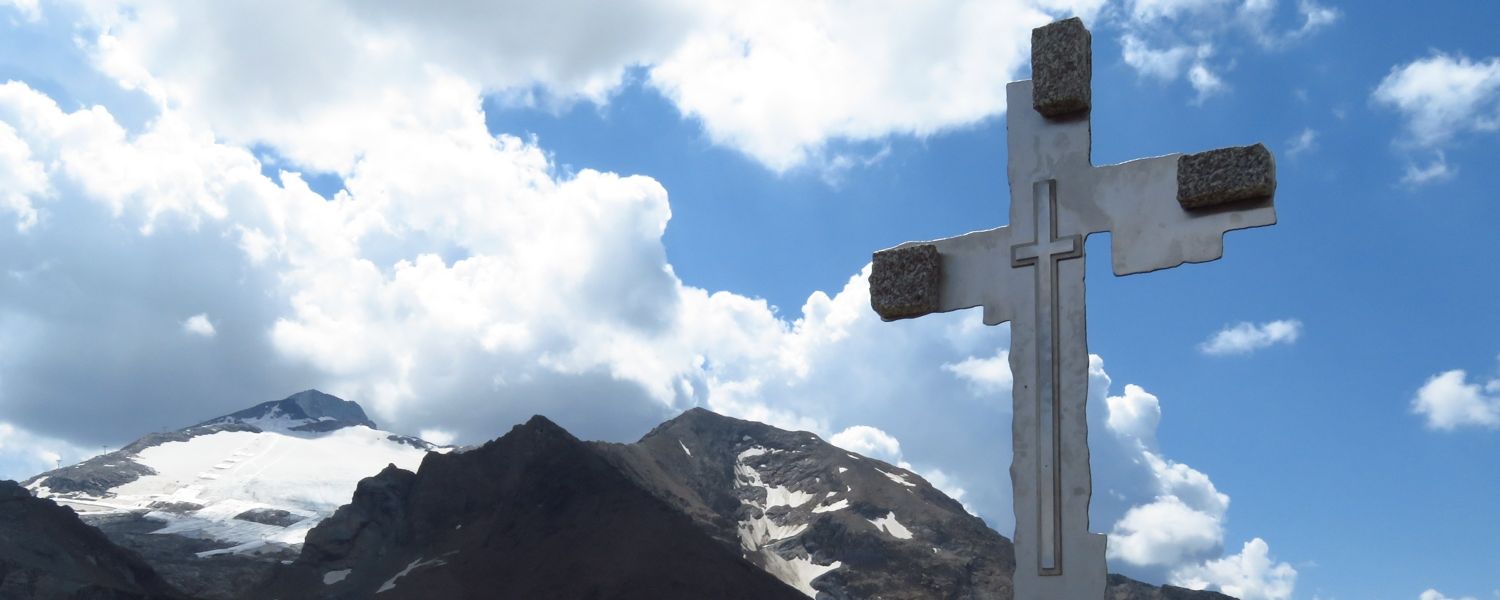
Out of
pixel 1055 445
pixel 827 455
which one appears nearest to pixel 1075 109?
pixel 1055 445

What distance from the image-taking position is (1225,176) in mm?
5406

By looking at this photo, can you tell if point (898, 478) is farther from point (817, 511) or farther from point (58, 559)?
point (58, 559)

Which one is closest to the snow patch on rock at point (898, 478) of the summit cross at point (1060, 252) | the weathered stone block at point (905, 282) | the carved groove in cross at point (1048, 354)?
the weathered stone block at point (905, 282)

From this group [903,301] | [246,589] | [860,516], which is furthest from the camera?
[860,516]

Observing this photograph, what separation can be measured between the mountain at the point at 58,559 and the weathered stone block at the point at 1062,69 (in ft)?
220

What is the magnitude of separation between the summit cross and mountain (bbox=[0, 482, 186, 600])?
66.7m

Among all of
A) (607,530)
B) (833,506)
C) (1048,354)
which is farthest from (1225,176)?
(833,506)

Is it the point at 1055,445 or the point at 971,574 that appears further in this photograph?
the point at 971,574

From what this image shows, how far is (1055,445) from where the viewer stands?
5.57 meters

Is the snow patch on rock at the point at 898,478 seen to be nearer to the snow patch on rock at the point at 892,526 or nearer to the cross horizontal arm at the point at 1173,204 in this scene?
the snow patch on rock at the point at 892,526

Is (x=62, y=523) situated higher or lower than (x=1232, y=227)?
higher

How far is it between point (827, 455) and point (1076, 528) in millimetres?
115363

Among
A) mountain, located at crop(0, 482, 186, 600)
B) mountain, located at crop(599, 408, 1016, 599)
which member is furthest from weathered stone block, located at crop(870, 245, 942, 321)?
mountain, located at crop(599, 408, 1016, 599)

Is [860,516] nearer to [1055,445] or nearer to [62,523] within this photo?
[62,523]
